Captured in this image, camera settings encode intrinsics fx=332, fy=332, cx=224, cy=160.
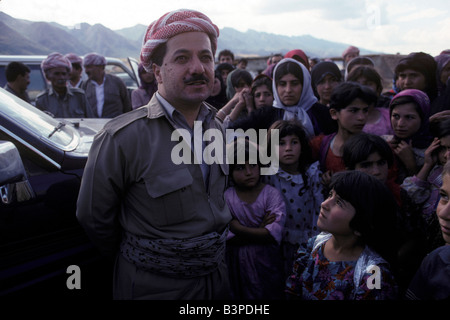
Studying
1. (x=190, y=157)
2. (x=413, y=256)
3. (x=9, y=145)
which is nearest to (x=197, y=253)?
(x=190, y=157)

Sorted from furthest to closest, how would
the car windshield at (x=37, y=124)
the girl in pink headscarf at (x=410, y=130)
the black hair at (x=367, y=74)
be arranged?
the black hair at (x=367, y=74) → the girl in pink headscarf at (x=410, y=130) → the car windshield at (x=37, y=124)

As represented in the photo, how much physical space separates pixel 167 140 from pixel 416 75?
9.80ft

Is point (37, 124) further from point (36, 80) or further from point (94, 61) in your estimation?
point (36, 80)

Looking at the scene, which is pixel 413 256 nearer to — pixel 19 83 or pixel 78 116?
pixel 78 116

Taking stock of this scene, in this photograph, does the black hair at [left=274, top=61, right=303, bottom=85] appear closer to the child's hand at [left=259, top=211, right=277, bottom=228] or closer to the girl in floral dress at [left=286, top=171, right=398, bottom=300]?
the child's hand at [left=259, top=211, right=277, bottom=228]

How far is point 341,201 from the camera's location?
1812mm

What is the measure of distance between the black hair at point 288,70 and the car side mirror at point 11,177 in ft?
7.68

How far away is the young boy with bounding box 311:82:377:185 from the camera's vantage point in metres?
2.64

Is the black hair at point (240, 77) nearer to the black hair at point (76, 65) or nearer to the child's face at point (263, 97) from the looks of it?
the child's face at point (263, 97)

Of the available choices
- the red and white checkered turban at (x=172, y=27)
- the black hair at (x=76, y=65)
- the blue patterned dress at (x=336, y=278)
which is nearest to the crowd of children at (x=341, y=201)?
the blue patterned dress at (x=336, y=278)

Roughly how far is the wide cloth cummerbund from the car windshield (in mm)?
1053

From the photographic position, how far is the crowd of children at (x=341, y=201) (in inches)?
68.7

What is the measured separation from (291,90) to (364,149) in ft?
3.56

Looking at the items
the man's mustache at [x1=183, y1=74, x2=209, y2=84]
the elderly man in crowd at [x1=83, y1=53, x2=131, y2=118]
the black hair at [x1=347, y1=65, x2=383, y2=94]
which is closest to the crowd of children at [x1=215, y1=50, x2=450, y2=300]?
the black hair at [x1=347, y1=65, x2=383, y2=94]
